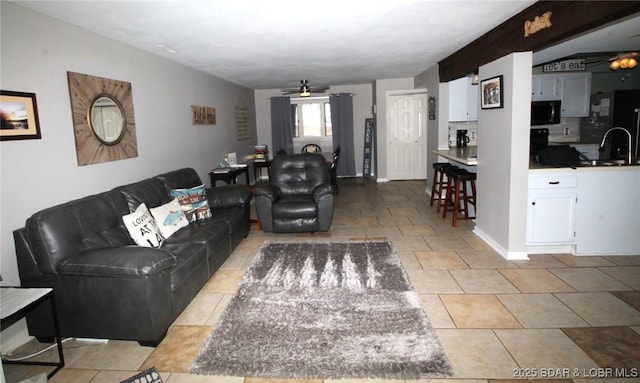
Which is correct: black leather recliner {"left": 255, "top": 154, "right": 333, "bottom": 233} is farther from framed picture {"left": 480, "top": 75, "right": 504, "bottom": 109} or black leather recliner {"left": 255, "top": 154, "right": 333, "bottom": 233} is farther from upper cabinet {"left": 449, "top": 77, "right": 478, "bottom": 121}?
upper cabinet {"left": 449, "top": 77, "right": 478, "bottom": 121}

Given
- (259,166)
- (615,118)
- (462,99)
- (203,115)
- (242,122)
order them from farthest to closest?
1. (242,122)
2. (259,166)
3. (615,118)
4. (462,99)
5. (203,115)

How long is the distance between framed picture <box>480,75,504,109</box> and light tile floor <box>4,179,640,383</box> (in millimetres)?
1577

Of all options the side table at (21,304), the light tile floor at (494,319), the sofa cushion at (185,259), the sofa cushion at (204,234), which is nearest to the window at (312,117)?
the light tile floor at (494,319)

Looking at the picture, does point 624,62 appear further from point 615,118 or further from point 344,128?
point 344,128

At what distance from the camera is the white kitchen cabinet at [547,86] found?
647cm

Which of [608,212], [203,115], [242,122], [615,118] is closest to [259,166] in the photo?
[242,122]

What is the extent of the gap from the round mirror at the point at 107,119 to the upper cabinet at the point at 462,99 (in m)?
4.91

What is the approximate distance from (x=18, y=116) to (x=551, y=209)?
4.67m

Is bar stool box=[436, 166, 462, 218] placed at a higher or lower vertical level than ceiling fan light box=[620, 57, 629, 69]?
lower

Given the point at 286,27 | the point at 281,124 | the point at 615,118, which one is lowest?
the point at 615,118

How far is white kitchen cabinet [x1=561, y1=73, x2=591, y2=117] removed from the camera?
645 cm

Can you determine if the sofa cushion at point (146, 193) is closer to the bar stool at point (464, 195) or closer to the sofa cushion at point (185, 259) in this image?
the sofa cushion at point (185, 259)

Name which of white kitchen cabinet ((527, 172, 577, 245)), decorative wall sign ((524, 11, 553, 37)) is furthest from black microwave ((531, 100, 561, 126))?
decorative wall sign ((524, 11, 553, 37))

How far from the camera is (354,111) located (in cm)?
929
